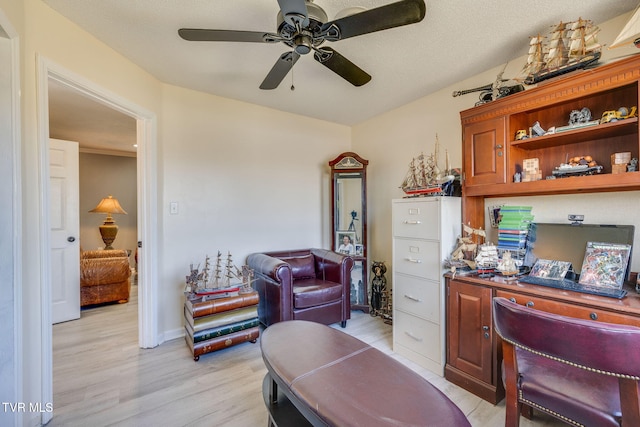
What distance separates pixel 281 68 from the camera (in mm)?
1772

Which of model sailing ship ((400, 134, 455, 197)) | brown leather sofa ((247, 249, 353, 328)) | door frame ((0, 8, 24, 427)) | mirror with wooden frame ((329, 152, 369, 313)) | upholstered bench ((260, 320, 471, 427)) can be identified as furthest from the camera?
mirror with wooden frame ((329, 152, 369, 313))

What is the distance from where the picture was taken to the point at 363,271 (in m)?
3.37

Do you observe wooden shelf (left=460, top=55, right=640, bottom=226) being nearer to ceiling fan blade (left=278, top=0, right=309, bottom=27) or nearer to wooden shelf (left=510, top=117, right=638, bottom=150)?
wooden shelf (left=510, top=117, right=638, bottom=150)

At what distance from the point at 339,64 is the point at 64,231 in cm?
362

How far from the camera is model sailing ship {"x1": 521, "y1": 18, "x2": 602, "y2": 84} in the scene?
1.56 m

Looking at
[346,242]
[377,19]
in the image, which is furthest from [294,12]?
[346,242]

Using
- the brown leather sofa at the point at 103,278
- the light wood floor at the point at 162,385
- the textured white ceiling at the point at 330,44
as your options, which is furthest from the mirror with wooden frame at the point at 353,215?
the brown leather sofa at the point at 103,278

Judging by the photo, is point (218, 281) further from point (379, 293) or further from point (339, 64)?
point (339, 64)

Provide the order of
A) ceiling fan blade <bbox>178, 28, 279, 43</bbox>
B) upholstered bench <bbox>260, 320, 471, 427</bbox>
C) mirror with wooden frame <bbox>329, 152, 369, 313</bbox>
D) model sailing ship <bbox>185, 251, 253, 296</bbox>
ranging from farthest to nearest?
1. mirror with wooden frame <bbox>329, 152, 369, 313</bbox>
2. model sailing ship <bbox>185, 251, 253, 296</bbox>
3. ceiling fan blade <bbox>178, 28, 279, 43</bbox>
4. upholstered bench <bbox>260, 320, 471, 427</bbox>

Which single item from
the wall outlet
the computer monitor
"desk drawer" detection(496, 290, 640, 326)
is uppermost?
the wall outlet

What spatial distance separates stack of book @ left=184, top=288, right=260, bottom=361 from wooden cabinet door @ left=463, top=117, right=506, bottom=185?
7.04ft

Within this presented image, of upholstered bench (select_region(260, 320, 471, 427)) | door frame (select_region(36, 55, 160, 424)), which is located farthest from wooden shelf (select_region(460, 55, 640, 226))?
door frame (select_region(36, 55, 160, 424))

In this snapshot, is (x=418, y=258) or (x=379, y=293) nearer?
(x=418, y=258)

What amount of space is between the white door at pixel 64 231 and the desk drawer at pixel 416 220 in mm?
3691
